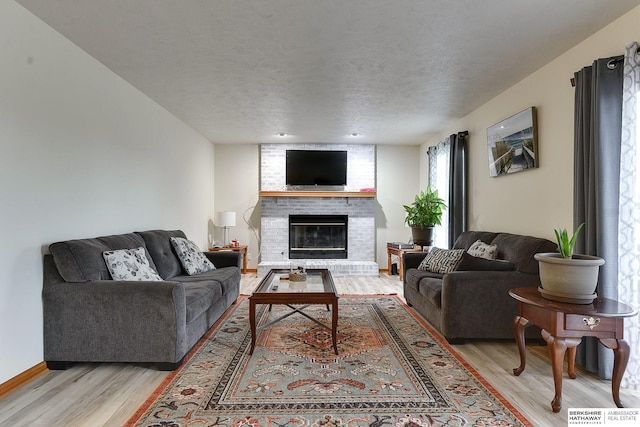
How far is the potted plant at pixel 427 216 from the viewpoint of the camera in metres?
5.96

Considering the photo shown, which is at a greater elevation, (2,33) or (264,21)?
(264,21)

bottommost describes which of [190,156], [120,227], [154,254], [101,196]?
[154,254]

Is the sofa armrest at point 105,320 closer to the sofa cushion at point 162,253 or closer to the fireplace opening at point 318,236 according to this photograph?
the sofa cushion at point 162,253

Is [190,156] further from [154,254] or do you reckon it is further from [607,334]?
[607,334]

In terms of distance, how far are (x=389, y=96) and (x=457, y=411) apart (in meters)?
3.33

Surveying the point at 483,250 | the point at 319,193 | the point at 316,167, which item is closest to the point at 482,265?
the point at 483,250

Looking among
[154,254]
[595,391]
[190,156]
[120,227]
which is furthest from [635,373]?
[190,156]

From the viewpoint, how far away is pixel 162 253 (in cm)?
405

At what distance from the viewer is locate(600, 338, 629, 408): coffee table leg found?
2129 millimetres

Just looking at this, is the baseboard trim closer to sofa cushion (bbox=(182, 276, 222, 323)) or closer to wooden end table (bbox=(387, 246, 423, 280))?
sofa cushion (bbox=(182, 276, 222, 323))

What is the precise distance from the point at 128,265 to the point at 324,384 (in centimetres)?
192

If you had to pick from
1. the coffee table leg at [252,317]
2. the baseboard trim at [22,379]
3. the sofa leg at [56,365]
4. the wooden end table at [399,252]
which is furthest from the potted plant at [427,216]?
the baseboard trim at [22,379]

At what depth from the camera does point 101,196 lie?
136 inches

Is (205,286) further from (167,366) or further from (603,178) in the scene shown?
(603,178)
